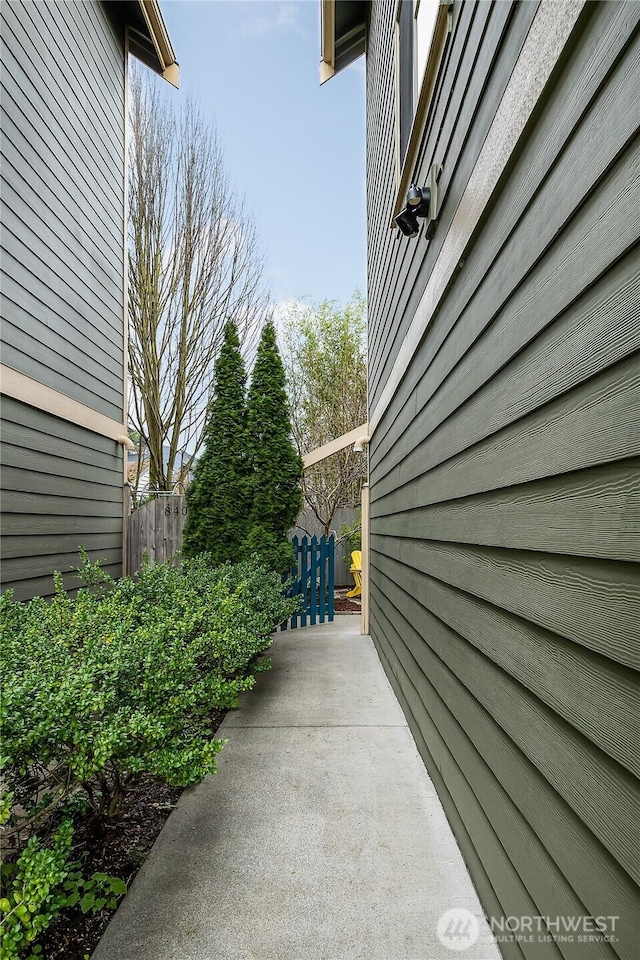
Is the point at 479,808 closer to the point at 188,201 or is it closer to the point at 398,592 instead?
the point at 398,592

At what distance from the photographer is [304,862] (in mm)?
1813

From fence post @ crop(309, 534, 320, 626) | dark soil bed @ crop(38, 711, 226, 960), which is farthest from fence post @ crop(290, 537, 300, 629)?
dark soil bed @ crop(38, 711, 226, 960)

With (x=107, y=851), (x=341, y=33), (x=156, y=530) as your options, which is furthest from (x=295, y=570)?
(x=341, y=33)

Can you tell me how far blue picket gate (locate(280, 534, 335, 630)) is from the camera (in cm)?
664

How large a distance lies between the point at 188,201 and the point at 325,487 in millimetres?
5851

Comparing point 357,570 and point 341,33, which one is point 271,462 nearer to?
point 357,570

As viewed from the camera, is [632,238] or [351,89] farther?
[351,89]

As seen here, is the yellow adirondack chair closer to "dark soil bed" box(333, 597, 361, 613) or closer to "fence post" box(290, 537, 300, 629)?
"dark soil bed" box(333, 597, 361, 613)

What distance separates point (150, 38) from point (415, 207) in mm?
6107

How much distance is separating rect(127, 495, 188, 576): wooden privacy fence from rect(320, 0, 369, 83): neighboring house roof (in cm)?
571

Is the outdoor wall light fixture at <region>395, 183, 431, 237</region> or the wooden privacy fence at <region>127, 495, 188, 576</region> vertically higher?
the outdoor wall light fixture at <region>395, 183, 431, 237</region>

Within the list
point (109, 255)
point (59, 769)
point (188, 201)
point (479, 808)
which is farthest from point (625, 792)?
point (188, 201)

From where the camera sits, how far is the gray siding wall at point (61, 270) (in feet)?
12.4

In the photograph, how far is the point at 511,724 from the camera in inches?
49.0
